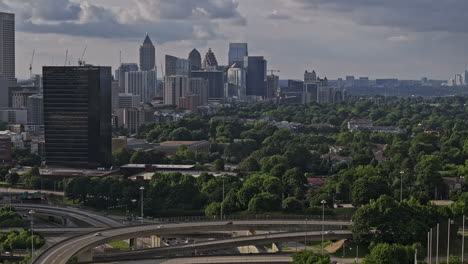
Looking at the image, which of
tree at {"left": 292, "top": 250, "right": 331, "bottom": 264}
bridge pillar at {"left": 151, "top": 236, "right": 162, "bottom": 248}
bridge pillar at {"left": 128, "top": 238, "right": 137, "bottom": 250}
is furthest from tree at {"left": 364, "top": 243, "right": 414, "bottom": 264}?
bridge pillar at {"left": 128, "top": 238, "right": 137, "bottom": 250}

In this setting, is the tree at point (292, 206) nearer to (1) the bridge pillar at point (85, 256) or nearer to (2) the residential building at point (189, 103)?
(1) the bridge pillar at point (85, 256)

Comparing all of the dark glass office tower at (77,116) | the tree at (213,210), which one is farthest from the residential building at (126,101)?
the tree at (213,210)

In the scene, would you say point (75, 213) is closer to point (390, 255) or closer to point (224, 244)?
point (224, 244)

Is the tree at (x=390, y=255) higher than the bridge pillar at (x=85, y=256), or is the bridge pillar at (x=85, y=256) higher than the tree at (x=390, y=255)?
the tree at (x=390, y=255)

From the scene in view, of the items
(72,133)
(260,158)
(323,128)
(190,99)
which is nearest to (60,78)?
(72,133)

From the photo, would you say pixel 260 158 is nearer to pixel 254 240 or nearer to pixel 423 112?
pixel 254 240
